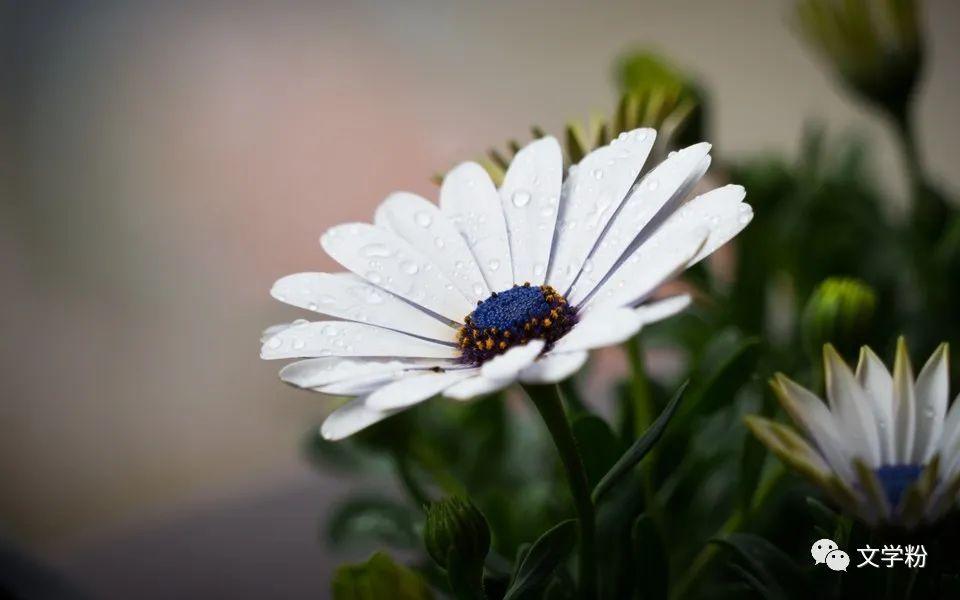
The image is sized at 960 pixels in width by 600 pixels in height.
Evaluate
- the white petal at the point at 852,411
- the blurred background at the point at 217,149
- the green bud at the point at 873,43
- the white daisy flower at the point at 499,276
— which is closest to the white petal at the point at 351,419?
the white daisy flower at the point at 499,276

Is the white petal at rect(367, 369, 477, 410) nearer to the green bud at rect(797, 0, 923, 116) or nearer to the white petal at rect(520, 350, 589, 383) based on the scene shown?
the white petal at rect(520, 350, 589, 383)

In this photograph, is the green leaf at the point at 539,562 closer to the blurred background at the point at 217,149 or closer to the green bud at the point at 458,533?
the green bud at the point at 458,533

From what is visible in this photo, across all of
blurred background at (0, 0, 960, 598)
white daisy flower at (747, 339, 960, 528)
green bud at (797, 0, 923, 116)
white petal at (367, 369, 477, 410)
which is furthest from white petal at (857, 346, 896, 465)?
blurred background at (0, 0, 960, 598)

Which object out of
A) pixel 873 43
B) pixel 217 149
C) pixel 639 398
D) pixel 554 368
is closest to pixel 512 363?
pixel 554 368

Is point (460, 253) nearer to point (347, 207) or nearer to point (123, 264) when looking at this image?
point (347, 207)

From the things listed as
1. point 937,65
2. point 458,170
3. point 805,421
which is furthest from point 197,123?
point 805,421

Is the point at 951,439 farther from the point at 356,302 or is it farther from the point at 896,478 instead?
the point at 356,302
